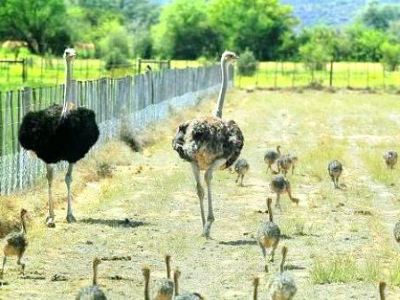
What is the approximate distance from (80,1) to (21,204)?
516 ft

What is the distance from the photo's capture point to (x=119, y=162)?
22.7 meters

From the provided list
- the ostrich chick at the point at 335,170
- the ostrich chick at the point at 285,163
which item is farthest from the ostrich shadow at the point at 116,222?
the ostrich chick at the point at 285,163

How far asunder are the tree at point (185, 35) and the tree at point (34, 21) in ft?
30.3

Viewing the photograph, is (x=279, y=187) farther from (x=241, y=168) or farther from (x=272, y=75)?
(x=272, y=75)

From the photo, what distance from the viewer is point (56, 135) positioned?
1568cm

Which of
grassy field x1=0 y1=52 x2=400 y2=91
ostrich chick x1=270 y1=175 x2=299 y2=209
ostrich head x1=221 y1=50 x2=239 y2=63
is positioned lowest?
ostrich chick x1=270 y1=175 x2=299 y2=209

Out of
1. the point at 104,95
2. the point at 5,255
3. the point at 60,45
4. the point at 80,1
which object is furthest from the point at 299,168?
the point at 80,1

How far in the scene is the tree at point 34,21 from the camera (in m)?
93.5

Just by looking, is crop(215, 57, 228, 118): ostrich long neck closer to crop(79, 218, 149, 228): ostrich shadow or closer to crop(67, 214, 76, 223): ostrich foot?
crop(79, 218, 149, 228): ostrich shadow

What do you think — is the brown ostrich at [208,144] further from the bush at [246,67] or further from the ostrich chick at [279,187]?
the bush at [246,67]

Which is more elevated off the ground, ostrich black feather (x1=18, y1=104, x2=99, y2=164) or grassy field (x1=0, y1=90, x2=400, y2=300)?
ostrich black feather (x1=18, y1=104, x2=99, y2=164)

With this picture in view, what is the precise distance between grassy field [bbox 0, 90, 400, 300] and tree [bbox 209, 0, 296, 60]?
75.8 metres

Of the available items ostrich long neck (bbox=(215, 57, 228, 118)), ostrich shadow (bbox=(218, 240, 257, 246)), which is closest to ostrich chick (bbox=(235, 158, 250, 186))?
ostrich long neck (bbox=(215, 57, 228, 118))

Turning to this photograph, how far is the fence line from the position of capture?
17.3 m
